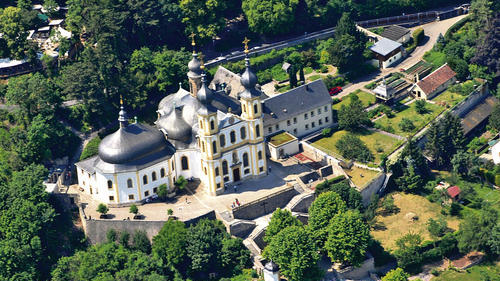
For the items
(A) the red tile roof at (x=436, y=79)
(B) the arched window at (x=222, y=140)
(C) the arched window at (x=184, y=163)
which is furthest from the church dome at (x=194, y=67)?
(A) the red tile roof at (x=436, y=79)

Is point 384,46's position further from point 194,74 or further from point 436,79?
point 194,74

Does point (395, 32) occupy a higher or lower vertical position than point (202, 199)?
higher

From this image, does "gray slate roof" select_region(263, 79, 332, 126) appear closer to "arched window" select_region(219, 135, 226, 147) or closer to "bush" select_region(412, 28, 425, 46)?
"arched window" select_region(219, 135, 226, 147)

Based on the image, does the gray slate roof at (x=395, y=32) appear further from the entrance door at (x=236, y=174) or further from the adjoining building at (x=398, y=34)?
the entrance door at (x=236, y=174)

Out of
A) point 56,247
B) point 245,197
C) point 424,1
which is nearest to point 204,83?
point 245,197

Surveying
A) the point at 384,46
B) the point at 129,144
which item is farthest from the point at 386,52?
the point at 129,144

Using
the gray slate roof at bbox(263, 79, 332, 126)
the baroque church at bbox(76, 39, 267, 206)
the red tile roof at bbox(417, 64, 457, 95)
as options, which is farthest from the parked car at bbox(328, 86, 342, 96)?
the baroque church at bbox(76, 39, 267, 206)
